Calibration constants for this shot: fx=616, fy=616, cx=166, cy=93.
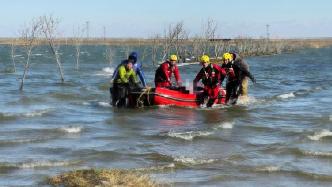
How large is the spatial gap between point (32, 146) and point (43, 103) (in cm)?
1069

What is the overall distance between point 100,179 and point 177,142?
15.3ft

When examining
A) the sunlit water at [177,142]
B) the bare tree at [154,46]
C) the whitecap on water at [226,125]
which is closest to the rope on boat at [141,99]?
the sunlit water at [177,142]

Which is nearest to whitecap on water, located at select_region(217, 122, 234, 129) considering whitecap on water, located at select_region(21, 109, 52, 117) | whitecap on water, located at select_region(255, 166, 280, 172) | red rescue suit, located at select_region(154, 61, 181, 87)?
red rescue suit, located at select_region(154, 61, 181, 87)

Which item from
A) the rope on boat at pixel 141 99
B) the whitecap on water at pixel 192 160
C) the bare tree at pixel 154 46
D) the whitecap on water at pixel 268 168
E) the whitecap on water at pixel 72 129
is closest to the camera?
the whitecap on water at pixel 268 168

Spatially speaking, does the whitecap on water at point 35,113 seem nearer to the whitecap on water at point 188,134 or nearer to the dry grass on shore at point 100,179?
the whitecap on water at point 188,134

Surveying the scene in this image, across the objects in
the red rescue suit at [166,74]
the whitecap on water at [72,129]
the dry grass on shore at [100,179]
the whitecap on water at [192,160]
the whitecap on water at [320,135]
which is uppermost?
the red rescue suit at [166,74]

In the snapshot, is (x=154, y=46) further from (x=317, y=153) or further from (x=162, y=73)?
(x=317, y=153)

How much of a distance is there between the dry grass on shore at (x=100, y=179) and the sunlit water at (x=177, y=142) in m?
0.39

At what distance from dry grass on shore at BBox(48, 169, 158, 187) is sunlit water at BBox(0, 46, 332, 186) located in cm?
39

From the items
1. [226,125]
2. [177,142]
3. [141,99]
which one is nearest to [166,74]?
[141,99]

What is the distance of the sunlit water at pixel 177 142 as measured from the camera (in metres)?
10.2

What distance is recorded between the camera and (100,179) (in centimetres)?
890

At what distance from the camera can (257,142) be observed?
1366 centimetres

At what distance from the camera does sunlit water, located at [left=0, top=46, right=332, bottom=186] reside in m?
10.2
